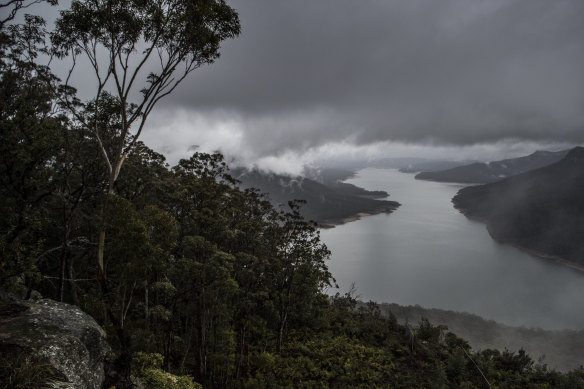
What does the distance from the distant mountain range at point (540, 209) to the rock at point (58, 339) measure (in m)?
116

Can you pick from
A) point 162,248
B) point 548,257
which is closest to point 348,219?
point 548,257

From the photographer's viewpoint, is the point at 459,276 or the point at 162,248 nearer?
the point at 162,248

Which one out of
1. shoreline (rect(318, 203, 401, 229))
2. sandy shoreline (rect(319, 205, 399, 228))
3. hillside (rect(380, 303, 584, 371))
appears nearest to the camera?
hillside (rect(380, 303, 584, 371))

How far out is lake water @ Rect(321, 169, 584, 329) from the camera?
166ft

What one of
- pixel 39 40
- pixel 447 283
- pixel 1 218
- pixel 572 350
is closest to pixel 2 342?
pixel 1 218

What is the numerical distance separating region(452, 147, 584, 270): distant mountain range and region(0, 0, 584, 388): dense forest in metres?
100

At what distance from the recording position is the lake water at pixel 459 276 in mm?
50719

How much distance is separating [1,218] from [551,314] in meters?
75.5

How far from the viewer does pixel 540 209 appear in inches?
4710

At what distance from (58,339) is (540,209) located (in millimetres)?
162131

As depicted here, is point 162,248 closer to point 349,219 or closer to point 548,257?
point 548,257

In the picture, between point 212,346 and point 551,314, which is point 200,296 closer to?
point 212,346

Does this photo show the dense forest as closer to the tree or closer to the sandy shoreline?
the tree

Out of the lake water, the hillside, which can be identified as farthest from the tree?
the lake water
